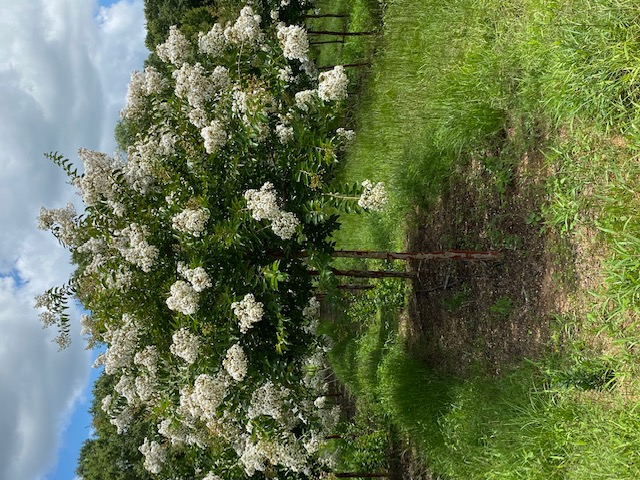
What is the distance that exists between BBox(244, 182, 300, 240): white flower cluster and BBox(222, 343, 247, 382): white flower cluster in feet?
3.90

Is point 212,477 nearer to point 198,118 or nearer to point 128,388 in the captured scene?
point 128,388

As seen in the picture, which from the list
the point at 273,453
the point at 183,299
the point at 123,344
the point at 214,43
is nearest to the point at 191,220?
the point at 183,299

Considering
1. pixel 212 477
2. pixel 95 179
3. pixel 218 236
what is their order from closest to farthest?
pixel 218 236 → pixel 95 179 → pixel 212 477

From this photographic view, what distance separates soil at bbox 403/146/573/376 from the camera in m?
5.04

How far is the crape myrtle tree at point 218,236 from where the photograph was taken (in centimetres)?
500

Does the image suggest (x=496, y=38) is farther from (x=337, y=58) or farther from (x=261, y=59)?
(x=337, y=58)

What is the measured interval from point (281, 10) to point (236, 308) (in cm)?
668

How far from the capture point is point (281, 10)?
958cm

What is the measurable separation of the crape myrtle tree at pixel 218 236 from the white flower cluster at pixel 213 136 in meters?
0.02

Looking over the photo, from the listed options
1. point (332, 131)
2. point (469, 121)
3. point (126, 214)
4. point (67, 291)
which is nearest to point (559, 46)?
point (469, 121)

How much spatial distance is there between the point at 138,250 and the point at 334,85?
8.31 feet

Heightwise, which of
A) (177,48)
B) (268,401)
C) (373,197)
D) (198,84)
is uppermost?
(177,48)

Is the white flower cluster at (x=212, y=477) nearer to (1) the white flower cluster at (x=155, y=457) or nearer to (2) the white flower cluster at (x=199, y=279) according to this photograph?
(1) the white flower cluster at (x=155, y=457)

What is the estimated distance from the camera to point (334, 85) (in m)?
4.84
